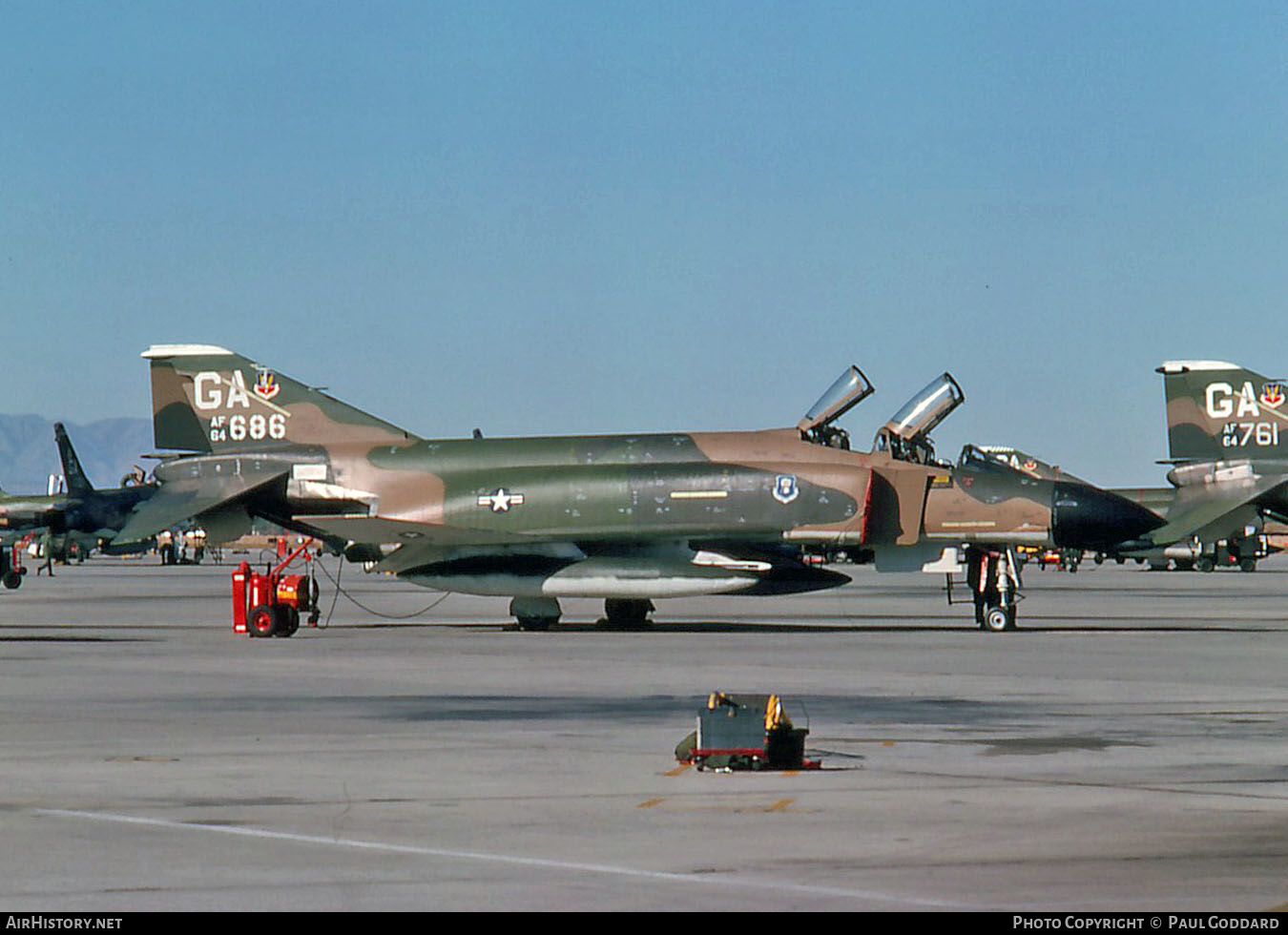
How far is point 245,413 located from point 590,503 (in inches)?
269

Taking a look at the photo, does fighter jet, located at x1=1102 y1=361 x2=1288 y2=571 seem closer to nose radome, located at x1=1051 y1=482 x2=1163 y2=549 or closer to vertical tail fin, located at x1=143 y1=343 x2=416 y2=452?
nose radome, located at x1=1051 y1=482 x2=1163 y2=549

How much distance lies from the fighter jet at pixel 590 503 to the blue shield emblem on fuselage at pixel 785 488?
0.03 metres

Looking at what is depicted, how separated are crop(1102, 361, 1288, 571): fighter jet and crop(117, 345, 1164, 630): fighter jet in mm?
4512

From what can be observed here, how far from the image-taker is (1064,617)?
35.1 meters

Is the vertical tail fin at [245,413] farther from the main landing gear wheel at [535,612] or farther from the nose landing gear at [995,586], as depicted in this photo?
the nose landing gear at [995,586]

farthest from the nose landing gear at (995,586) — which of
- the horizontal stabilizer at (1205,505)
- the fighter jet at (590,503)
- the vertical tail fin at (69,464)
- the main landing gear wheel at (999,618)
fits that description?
the vertical tail fin at (69,464)

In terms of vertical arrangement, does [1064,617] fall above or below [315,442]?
below

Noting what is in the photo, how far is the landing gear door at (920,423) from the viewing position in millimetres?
29953

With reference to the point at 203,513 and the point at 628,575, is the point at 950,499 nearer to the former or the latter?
the point at 628,575

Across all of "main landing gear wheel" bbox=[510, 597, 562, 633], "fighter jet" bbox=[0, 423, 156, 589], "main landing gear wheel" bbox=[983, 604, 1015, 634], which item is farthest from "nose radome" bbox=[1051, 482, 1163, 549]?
"fighter jet" bbox=[0, 423, 156, 589]

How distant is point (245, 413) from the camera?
107ft

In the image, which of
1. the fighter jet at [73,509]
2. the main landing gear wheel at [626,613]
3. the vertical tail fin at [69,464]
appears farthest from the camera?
the vertical tail fin at [69,464]

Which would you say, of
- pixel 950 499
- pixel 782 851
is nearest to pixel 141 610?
pixel 950 499
